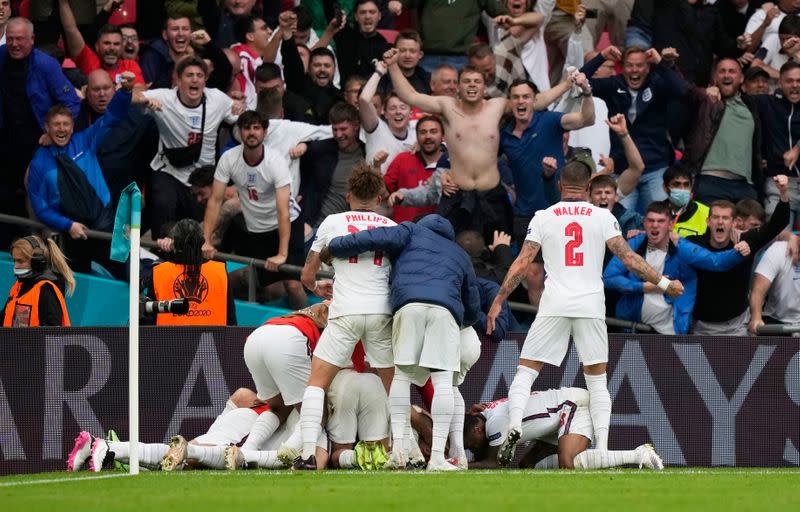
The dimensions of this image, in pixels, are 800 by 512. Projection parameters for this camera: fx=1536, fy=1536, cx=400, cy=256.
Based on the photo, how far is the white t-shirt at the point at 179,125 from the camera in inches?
620

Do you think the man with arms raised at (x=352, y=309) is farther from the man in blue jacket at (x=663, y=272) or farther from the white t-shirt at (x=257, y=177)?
the white t-shirt at (x=257, y=177)

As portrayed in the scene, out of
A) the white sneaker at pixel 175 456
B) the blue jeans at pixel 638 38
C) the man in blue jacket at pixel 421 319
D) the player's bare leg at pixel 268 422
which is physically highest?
the blue jeans at pixel 638 38

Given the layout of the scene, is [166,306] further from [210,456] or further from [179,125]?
[179,125]

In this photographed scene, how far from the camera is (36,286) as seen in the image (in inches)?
517

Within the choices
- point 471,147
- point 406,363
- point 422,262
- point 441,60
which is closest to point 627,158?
point 471,147

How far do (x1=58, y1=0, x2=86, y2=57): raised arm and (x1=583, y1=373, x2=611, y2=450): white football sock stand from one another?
7849mm

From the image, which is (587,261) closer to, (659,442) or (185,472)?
(659,442)

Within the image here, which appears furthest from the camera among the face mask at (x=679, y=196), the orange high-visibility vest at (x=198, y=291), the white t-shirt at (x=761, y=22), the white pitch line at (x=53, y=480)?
the white t-shirt at (x=761, y=22)

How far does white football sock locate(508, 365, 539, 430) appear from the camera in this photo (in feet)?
38.0

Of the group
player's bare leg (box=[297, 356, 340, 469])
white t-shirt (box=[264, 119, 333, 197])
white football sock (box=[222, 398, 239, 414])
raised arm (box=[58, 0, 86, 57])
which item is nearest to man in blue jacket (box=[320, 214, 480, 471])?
player's bare leg (box=[297, 356, 340, 469])

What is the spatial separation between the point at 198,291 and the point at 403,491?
451 centimetres

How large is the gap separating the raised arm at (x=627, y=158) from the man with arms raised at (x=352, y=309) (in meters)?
4.86

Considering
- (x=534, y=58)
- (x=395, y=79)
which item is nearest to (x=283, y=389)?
(x=395, y=79)

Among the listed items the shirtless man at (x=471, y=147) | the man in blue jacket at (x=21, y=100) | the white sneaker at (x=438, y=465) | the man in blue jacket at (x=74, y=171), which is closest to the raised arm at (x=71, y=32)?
the man in blue jacket at (x=21, y=100)
